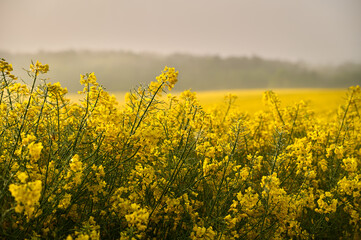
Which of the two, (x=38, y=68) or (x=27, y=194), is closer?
(x=27, y=194)

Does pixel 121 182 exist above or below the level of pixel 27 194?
below

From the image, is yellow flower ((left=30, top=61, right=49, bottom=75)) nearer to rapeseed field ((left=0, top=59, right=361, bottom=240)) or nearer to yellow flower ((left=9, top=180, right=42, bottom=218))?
rapeseed field ((left=0, top=59, right=361, bottom=240))

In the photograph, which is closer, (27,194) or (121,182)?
(27,194)

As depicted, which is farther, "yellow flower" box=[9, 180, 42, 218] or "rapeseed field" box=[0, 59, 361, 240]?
"rapeseed field" box=[0, 59, 361, 240]

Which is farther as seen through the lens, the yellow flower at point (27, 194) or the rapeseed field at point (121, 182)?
the rapeseed field at point (121, 182)

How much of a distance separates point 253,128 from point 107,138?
435 cm

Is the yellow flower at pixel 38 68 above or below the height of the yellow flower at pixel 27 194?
above

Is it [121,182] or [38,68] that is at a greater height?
[38,68]

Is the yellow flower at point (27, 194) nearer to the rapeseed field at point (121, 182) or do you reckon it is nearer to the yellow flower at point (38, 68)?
the rapeseed field at point (121, 182)

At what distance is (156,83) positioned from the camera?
2.89 metres

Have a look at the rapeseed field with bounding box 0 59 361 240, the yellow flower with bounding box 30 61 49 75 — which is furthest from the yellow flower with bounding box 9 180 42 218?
the yellow flower with bounding box 30 61 49 75

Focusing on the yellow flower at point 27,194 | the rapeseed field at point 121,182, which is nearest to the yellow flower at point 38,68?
the rapeseed field at point 121,182

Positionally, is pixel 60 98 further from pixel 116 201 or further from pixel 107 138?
pixel 116 201

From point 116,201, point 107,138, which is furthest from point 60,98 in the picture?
point 116,201
